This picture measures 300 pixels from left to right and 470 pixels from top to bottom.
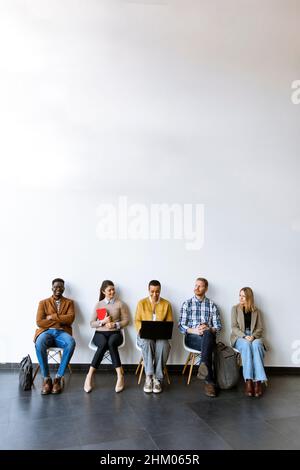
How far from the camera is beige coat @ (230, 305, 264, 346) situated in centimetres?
434

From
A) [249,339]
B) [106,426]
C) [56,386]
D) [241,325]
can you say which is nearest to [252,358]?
[249,339]

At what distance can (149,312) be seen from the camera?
14.6 ft

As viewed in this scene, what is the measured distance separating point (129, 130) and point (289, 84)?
2236mm

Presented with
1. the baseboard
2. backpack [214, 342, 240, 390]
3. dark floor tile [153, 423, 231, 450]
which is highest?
backpack [214, 342, 240, 390]

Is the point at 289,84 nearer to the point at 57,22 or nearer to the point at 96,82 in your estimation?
the point at 96,82

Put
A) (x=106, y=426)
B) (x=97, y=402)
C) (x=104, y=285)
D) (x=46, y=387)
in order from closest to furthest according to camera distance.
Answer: (x=106, y=426) → (x=97, y=402) → (x=46, y=387) → (x=104, y=285)

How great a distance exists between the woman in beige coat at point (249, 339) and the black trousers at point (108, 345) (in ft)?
4.42

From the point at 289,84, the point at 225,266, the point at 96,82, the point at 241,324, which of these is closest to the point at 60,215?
the point at 96,82

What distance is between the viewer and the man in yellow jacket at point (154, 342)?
4.01 metres

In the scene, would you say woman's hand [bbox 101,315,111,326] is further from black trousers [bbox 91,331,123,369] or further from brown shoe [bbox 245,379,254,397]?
brown shoe [bbox 245,379,254,397]

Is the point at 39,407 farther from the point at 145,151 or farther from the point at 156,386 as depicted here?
the point at 145,151

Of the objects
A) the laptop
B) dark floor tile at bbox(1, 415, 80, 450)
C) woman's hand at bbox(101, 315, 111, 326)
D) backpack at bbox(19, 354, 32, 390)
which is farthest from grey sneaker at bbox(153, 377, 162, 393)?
backpack at bbox(19, 354, 32, 390)

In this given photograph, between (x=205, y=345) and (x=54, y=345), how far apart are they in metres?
1.70

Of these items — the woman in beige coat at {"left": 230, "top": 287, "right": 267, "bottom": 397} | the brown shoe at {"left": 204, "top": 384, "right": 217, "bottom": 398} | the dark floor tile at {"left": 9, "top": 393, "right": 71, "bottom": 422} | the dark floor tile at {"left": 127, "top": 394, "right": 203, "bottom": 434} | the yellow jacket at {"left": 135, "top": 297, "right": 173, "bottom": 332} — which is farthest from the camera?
the yellow jacket at {"left": 135, "top": 297, "right": 173, "bottom": 332}
